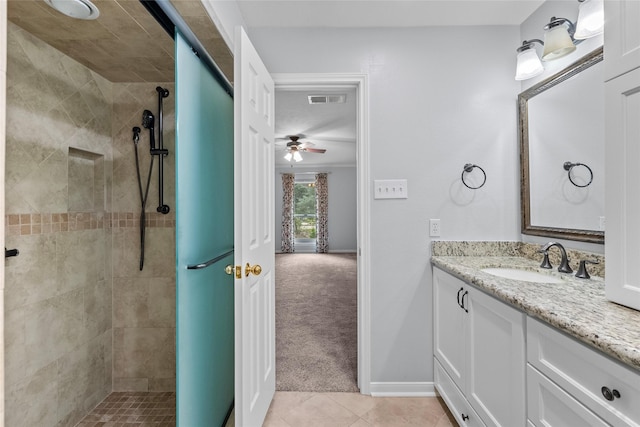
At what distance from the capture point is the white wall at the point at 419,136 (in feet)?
6.29

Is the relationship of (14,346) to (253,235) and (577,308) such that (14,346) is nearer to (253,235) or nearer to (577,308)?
(253,235)

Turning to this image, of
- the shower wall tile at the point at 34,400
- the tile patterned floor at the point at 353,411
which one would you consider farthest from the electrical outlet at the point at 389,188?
the shower wall tile at the point at 34,400

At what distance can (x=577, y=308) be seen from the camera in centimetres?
96

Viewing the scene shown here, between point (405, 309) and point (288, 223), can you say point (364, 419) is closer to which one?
point (405, 309)

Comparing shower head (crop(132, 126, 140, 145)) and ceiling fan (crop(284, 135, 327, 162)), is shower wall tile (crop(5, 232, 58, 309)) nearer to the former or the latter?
shower head (crop(132, 126, 140, 145))

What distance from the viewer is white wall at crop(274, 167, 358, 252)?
800 cm

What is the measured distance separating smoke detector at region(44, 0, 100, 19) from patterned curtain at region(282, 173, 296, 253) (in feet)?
21.7

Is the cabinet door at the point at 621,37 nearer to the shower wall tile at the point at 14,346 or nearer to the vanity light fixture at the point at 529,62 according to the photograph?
the vanity light fixture at the point at 529,62

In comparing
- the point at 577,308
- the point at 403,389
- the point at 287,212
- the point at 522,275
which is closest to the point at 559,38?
the point at 522,275

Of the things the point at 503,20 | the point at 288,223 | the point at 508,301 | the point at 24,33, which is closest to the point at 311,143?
the point at 288,223

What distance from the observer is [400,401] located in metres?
1.84

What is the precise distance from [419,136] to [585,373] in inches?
58.4

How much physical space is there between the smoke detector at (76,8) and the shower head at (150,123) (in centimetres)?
66

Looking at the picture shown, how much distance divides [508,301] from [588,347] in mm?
308
